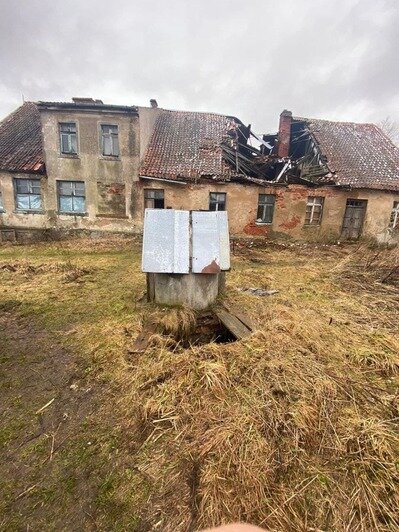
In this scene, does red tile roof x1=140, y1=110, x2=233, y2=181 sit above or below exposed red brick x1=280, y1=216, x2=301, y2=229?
above

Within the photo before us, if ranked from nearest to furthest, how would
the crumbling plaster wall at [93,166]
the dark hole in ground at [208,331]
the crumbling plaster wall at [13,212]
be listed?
the dark hole in ground at [208,331] → the crumbling plaster wall at [93,166] → the crumbling plaster wall at [13,212]

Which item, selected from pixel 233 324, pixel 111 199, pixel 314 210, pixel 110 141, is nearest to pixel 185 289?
pixel 233 324

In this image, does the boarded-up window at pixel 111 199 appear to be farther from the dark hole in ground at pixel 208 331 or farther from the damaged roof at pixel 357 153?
the damaged roof at pixel 357 153

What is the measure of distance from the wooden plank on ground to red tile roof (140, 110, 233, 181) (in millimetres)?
9901

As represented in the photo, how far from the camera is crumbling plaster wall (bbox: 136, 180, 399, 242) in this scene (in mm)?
13734

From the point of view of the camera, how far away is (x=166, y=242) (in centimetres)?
532

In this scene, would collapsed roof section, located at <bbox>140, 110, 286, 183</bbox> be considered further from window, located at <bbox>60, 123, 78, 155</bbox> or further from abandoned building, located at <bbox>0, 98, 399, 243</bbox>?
window, located at <bbox>60, 123, 78, 155</bbox>

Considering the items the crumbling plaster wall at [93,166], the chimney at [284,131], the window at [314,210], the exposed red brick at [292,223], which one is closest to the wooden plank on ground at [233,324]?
the crumbling plaster wall at [93,166]

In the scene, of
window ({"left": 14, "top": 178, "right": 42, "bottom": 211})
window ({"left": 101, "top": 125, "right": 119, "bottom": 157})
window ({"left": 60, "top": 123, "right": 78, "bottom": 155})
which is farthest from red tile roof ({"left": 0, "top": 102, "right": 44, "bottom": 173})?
window ({"left": 101, "top": 125, "right": 119, "bottom": 157})

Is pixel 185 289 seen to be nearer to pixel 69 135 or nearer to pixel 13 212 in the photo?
pixel 69 135

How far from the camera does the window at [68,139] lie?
12891mm

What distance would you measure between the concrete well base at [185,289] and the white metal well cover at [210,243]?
265 millimetres

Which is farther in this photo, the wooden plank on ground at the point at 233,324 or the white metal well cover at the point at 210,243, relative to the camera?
the white metal well cover at the point at 210,243

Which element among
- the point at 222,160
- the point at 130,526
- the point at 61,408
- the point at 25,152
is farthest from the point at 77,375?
the point at 25,152
